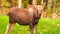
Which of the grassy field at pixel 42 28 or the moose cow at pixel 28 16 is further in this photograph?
the grassy field at pixel 42 28

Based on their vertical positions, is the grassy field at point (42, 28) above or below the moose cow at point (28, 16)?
below

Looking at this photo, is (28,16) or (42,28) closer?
(28,16)

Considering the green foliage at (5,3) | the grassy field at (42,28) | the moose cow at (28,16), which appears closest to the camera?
the moose cow at (28,16)

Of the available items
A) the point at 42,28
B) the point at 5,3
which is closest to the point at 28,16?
the point at 42,28

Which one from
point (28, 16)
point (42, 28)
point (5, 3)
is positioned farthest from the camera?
point (5, 3)

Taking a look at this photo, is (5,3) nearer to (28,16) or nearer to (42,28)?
(42,28)

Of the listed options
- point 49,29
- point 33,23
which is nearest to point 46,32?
point 49,29

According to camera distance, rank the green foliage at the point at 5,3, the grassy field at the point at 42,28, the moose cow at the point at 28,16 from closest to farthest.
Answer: the moose cow at the point at 28,16, the grassy field at the point at 42,28, the green foliage at the point at 5,3

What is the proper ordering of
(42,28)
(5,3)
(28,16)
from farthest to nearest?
(5,3), (42,28), (28,16)

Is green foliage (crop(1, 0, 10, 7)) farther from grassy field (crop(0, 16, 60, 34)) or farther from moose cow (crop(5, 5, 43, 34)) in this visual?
moose cow (crop(5, 5, 43, 34))

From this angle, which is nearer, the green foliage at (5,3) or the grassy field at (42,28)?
the grassy field at (42,28)

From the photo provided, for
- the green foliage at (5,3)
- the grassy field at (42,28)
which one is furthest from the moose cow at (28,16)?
the green foliage at (5,3)

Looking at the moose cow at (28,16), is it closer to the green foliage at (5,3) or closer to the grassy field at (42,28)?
the grassy field at (42,28)

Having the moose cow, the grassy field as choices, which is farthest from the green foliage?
the moose cow
